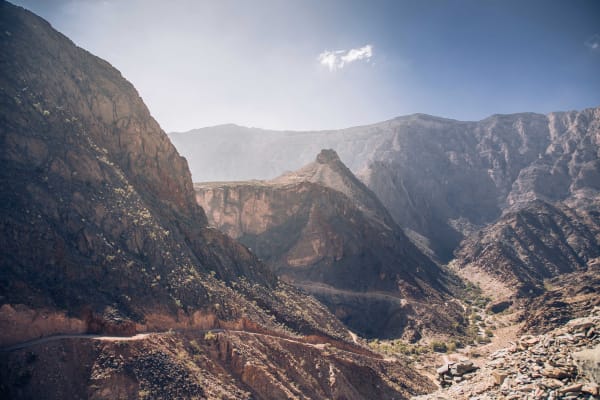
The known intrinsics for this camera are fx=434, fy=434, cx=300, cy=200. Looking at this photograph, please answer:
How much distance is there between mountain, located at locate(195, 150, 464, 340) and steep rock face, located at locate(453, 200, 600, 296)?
35.5ft

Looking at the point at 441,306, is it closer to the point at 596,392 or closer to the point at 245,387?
the point at 245,387

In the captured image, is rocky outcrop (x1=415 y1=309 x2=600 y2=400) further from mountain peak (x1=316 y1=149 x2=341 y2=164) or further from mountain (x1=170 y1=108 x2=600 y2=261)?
mountain (x1=170 y1=108 x2=600 y2=261)

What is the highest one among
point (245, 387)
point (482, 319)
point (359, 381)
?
point (245, 387)

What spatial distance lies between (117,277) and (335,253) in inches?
2039

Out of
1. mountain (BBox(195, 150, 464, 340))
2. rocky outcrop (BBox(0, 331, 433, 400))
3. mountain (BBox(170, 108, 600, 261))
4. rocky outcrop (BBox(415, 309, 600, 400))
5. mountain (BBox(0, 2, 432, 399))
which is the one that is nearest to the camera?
rocky outcrop (BBox(415, 309, 600, 400))

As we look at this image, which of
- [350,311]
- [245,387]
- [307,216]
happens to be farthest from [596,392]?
[307,216]

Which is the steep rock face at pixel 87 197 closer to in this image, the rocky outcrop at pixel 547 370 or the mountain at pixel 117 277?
the mountain at pixel 117 277

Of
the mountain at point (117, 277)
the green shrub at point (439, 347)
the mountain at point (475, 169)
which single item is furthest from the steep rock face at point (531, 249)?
the mountain at point (117, 277)

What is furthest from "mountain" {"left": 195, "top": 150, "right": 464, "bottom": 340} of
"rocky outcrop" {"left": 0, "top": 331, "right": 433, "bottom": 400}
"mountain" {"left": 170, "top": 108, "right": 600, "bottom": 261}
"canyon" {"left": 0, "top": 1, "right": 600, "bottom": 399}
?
"mountain" {"left": 170, "top": 108, "right": 600, "bottom": 261}

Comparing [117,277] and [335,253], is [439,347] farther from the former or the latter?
[117,277]

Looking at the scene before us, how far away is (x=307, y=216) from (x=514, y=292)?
127ft

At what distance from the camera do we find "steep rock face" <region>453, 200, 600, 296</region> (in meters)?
86.5

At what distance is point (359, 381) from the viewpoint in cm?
3259

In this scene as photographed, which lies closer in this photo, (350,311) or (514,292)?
(350,311)
